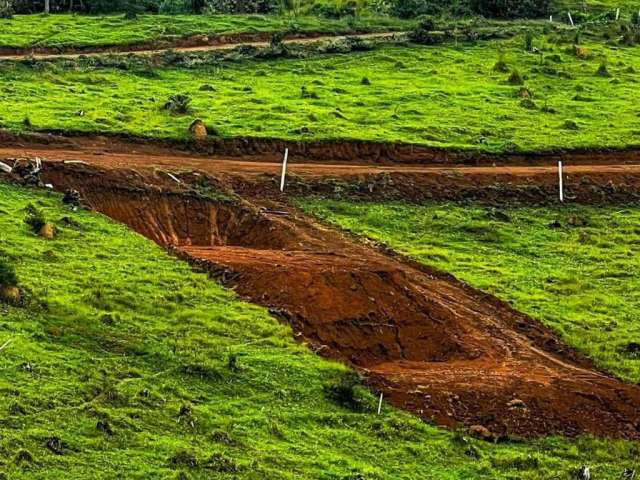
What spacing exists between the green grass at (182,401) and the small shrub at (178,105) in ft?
48.3

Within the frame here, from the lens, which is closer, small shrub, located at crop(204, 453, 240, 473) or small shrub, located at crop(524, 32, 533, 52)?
small shrub, located at crop(204, 453, 240, 473)

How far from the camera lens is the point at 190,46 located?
5588 cm

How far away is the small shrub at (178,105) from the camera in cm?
4125

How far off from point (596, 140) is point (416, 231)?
458 inches

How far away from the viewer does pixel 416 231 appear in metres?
34.1

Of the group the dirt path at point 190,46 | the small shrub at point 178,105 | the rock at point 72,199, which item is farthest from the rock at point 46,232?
the dirt path at point 190,46

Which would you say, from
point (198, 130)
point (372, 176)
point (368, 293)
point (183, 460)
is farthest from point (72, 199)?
point (183, 460)

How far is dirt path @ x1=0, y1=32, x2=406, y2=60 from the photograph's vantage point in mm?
51625

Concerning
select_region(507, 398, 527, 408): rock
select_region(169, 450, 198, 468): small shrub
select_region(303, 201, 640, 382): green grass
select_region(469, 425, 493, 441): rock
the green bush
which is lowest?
select_region(469, 425, 493, 441): rock

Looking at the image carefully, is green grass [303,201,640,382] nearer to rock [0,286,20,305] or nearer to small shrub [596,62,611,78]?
rock [0,286,20,305]

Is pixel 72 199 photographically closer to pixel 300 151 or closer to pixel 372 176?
pixel 372 176

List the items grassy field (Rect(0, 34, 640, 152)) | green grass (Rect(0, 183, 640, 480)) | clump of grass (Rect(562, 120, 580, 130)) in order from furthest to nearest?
clump of grass (Rect(562, 120, 580, 130)) < grassy field (Rect(0, 34, 640, 152)) < green grass (Rect(0, 183, 640, 480))

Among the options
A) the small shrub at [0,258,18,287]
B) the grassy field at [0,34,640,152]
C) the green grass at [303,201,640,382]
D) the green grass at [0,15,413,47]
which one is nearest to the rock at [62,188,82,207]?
the grassy field at [0,34,640,152]

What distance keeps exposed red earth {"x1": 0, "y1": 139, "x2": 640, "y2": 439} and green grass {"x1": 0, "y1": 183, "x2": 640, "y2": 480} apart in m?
0.97
